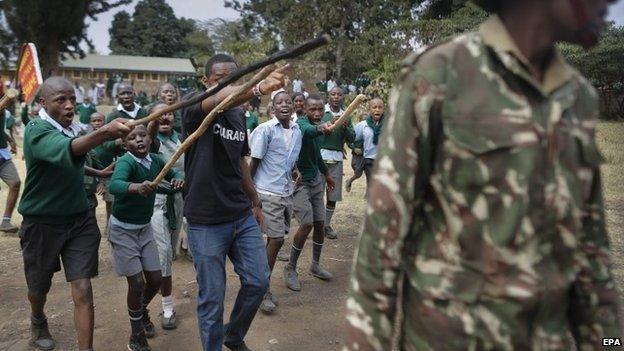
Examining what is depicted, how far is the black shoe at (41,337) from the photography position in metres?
4.02

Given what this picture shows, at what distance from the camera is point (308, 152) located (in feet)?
18.1

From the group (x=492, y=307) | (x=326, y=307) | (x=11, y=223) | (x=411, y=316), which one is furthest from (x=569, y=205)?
(x=11, y=223)

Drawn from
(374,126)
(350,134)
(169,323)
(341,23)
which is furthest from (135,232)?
(341,23)

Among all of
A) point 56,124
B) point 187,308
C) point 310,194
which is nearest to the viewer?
point 56,124

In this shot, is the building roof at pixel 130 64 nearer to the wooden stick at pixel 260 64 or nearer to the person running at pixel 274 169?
the person running at pixel 274 169

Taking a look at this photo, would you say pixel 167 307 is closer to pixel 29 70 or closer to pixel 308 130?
pixel 308 130

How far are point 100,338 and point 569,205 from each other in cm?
380

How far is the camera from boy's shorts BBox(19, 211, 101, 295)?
3.55 m

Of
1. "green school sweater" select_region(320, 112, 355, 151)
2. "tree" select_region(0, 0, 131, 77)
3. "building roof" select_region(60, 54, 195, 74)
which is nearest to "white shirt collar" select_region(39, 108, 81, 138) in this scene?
"green school sweater" select_region(320, 112, 355, 151)

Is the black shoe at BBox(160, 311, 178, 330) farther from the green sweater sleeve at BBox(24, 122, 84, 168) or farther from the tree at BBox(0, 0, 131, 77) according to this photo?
the tree at BBox(0, 0, 131, 77)

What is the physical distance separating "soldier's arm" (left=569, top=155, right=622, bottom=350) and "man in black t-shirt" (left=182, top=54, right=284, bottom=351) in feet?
7.05

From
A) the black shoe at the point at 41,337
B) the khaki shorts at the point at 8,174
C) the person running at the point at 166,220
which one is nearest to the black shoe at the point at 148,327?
the person running at the point at 166,220

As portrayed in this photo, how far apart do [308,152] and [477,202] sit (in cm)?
422

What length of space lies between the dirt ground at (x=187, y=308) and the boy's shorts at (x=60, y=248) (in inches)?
31.2
